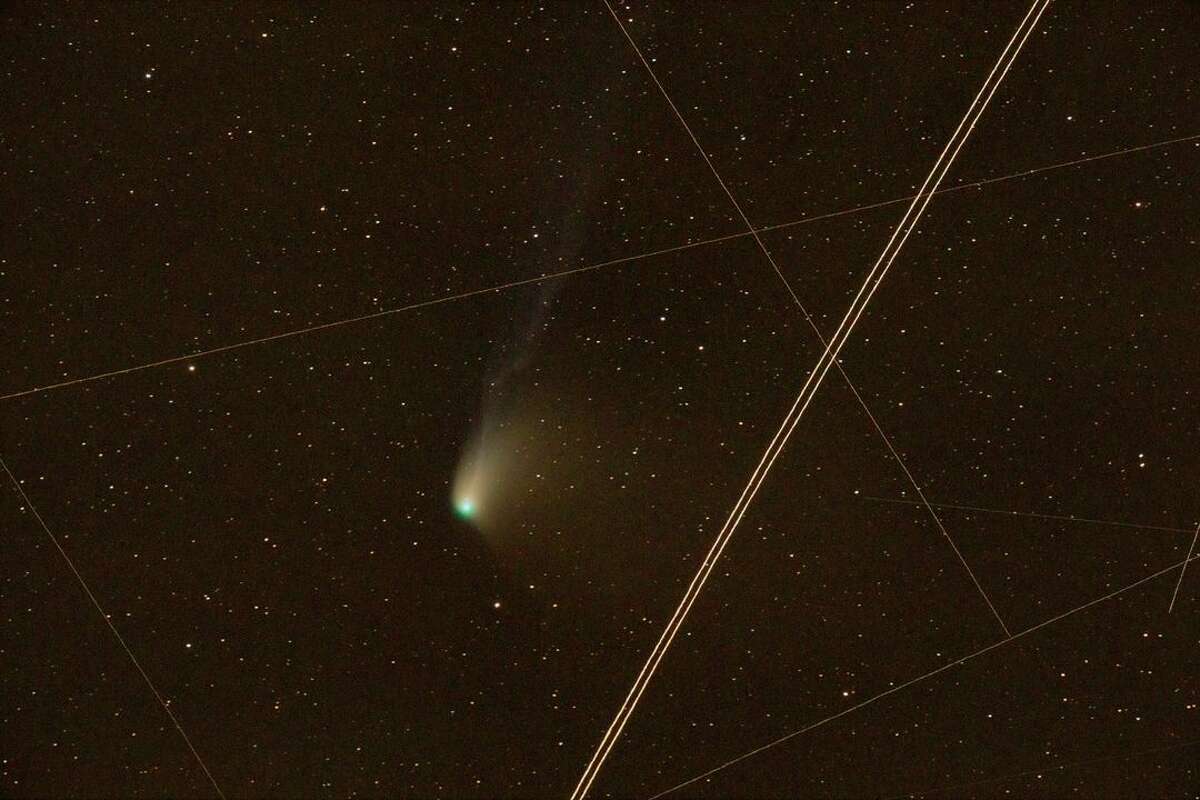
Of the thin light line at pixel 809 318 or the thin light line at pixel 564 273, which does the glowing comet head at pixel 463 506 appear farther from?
the thin light line at pixel 809 318

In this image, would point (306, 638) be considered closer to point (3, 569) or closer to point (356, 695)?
point (356, 695)

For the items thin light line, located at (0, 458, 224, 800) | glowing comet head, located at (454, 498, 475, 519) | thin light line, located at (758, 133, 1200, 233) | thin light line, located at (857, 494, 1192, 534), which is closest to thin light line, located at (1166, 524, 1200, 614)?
thin light line, located at (857, 494, 1192, 534)

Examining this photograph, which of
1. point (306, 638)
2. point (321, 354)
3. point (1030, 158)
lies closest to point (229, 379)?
point (321, 354)

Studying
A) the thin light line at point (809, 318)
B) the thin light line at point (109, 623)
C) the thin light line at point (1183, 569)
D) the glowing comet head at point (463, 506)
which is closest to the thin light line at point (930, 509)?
the thin light line at point (809, 318)

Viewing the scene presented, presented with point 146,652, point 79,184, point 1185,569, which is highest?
point 79,184

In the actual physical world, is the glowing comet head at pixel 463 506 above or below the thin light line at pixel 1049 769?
above

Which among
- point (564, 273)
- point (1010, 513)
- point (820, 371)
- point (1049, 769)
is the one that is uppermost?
point (564, 273)

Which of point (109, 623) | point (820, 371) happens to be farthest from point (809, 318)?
point (109, 623)

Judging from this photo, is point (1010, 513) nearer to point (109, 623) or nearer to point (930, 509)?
point (930, 509)
